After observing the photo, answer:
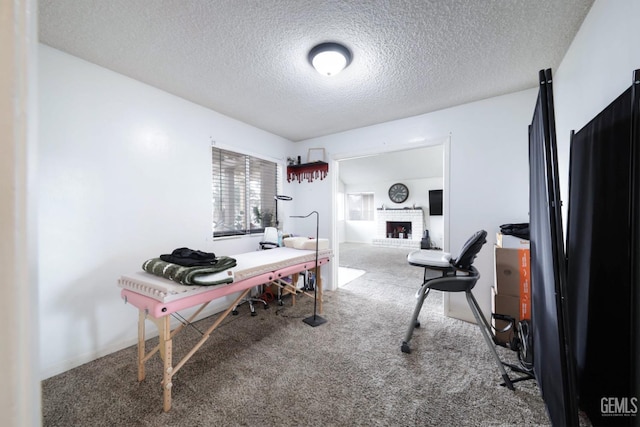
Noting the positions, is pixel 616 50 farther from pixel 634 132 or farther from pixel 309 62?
pixel 309 62

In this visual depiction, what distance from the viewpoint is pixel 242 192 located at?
11.2ft

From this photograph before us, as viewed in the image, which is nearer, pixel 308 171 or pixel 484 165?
pixel 484 165

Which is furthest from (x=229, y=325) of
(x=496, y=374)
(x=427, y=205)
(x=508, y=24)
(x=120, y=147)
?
(x=427, y=205)

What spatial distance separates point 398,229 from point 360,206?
173cm

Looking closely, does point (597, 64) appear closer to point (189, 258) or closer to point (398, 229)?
point (189, 258)

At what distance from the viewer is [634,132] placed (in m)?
1.05

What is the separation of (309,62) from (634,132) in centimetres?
198

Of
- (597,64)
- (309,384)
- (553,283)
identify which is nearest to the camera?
(553,283)

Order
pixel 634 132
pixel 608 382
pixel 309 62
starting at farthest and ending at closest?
pixel 309 62 → pixel 608 382 → pixel 634 132

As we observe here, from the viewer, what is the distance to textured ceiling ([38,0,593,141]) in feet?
4.99

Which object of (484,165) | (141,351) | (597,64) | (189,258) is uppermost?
(597,64)

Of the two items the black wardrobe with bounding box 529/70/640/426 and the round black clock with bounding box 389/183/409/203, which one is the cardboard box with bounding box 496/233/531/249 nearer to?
the black wardrobe with bounding box 529/70/640/426

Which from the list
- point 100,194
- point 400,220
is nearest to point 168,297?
point 100,194

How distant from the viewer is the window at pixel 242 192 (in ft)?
10.2
